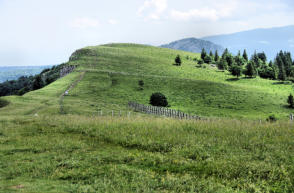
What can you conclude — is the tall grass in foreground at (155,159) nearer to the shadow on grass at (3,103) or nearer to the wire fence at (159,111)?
the wire fence at (159,111)

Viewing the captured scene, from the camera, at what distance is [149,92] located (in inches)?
3236

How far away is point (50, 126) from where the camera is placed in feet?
65.7

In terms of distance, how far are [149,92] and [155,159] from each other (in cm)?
7173

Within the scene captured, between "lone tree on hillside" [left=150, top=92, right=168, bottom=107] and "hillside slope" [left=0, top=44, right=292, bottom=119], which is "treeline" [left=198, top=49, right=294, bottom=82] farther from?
"lone tree on hillside" [left=150, top=92, right=168, bottom=107]

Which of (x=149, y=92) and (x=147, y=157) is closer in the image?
(x=147, y=157)

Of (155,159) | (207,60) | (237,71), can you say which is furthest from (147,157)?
(207,60)

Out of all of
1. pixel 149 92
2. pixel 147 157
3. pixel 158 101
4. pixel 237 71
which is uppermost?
pixel 237 71

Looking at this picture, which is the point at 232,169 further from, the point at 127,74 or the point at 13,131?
the point at 127,74

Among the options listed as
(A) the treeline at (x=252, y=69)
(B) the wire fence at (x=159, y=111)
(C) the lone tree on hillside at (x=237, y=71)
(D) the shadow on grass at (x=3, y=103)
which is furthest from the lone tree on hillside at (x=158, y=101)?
(A) the treeline at (x=252, y=69)

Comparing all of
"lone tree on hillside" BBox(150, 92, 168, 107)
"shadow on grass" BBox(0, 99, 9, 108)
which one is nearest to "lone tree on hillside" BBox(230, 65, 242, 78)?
"lone tree on hillside" BBox(150, 92, 168, 107)

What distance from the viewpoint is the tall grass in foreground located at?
27.4ft

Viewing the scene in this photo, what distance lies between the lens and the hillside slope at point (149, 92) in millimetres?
56844

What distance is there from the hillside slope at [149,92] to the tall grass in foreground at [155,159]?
31.3m

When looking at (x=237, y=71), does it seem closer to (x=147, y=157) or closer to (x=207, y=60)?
(x=207, y=60)
